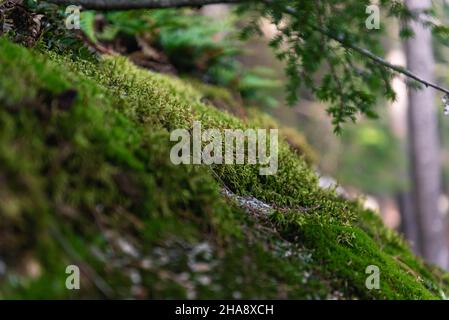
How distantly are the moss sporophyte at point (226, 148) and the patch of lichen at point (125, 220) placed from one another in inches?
4.0

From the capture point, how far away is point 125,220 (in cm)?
227

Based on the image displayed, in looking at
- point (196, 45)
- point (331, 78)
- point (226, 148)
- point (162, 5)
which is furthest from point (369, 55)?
point (196, 45)

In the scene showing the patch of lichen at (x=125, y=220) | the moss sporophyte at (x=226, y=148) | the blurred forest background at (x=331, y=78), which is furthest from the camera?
the blurred forest background at (x=331, y=78)

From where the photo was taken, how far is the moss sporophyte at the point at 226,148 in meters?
2.98

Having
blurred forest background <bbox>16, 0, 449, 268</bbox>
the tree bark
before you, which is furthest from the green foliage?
the tree bark

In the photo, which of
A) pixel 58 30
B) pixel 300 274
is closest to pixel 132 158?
pixel 300 274

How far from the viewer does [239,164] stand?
3512mm

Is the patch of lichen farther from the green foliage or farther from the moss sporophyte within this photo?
the green foliage

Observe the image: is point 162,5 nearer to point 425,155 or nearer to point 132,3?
point 132,3

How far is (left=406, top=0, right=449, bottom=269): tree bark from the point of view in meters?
9.98

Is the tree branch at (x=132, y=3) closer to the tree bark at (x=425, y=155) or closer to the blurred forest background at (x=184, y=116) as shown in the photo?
the blurred forest background at (x=184, y=116)

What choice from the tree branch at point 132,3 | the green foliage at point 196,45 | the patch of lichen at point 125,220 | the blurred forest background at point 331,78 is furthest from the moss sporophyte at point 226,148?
the green foliage at point 196,45

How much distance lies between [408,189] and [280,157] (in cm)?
1623

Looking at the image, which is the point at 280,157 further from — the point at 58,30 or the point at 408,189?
the point at 408,189
